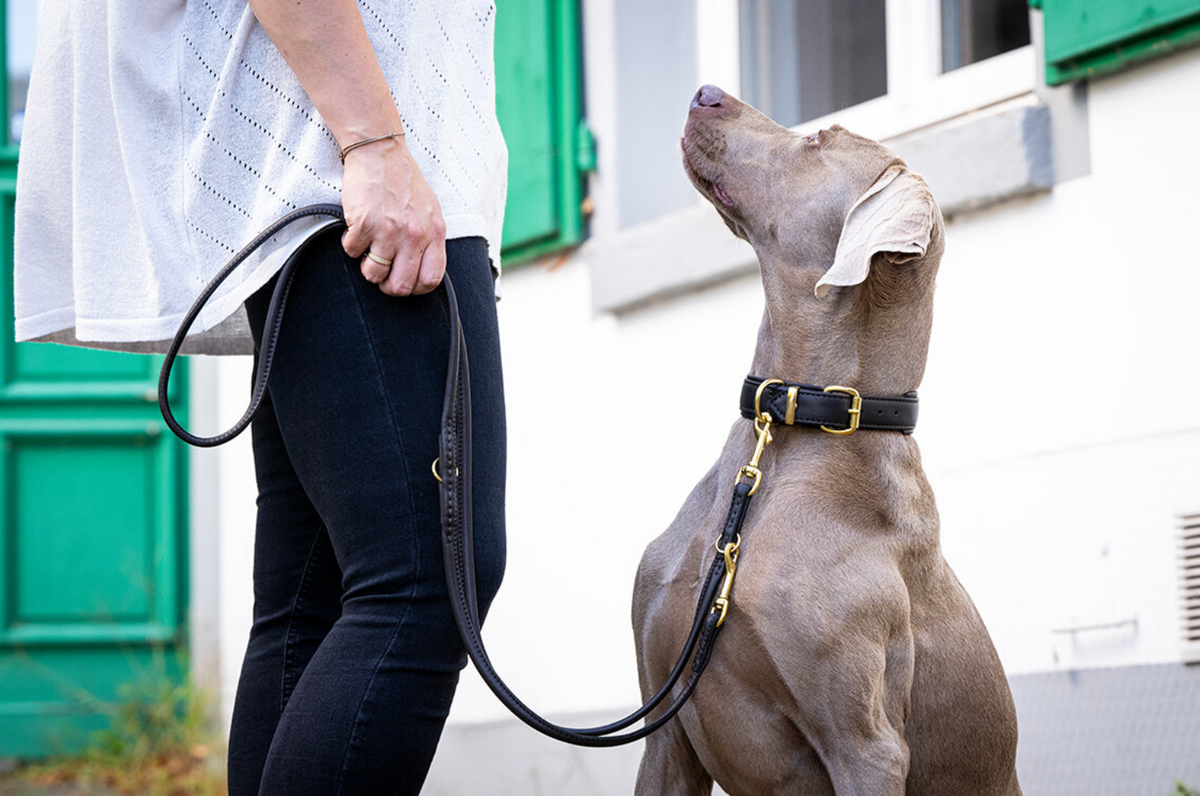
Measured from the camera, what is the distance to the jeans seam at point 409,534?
5.09 ft

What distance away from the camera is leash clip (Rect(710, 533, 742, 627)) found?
2.03m

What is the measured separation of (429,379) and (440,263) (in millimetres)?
133

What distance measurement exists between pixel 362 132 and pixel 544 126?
258 cm

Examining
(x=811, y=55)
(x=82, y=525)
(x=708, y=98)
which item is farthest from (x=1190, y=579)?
(x=82, y=525)

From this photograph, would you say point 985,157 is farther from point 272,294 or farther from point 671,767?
point 272,294

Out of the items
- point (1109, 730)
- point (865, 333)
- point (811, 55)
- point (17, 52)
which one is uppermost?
point (17, 52)

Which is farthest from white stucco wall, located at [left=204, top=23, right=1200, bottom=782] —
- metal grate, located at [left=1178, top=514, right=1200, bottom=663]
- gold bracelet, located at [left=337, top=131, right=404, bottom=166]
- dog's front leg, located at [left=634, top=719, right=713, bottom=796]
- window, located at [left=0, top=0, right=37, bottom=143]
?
window, located at [left=0, top=0, right=37, bottom=143]

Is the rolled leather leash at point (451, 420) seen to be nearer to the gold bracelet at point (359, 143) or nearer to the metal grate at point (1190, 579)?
the gold bracelet at point (359, 143)

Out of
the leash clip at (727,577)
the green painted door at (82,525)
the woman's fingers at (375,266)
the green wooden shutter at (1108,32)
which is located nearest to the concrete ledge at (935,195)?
the green wooden shutter at (1108,32)

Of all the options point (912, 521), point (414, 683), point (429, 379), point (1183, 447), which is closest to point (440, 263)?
point (429, 379)

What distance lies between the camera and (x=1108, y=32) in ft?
9.04

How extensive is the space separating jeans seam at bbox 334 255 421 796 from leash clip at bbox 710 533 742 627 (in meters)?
0.58

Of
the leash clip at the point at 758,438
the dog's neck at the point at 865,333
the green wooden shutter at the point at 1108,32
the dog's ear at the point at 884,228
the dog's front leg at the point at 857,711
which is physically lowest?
the dog's front leg at the point at 857,711

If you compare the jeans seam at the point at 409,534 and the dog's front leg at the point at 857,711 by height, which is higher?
the jeans seam at the point at 409,534
